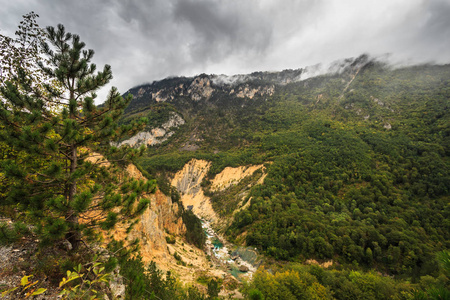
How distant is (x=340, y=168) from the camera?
67688 mm

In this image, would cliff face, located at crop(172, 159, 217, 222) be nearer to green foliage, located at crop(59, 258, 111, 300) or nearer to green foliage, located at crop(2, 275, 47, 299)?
green foliage, located at crop(59, 258, 111, 300)

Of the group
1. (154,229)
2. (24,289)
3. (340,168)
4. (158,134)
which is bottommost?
(154,229)

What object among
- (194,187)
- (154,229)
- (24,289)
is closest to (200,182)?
(194,187)

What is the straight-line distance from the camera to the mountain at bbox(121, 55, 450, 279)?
40.2 metres

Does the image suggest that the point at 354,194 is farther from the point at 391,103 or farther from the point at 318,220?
the point at 391,103

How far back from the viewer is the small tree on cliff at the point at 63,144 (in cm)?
470

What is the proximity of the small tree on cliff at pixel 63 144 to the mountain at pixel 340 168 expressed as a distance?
14617mm

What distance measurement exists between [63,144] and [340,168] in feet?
262

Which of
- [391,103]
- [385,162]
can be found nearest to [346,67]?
[391,103]

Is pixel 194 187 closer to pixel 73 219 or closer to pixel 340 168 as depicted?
pixel 340 168

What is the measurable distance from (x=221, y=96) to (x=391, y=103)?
5541 inches

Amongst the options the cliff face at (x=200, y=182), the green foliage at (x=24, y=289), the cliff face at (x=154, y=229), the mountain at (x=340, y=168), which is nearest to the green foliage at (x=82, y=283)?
the green foliage at (x=24, y=289)

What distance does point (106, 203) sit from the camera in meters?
5.61

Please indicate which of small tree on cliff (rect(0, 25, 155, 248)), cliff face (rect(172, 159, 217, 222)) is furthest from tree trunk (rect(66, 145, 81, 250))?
cliff face (rect(172, 159, 217, 222))
